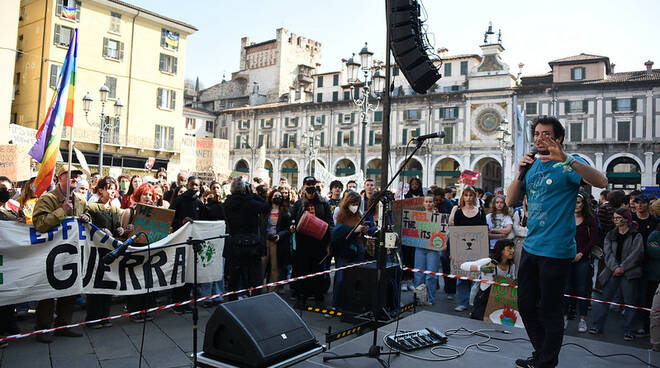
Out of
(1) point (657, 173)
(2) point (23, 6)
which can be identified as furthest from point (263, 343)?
(1) point (657, 173)

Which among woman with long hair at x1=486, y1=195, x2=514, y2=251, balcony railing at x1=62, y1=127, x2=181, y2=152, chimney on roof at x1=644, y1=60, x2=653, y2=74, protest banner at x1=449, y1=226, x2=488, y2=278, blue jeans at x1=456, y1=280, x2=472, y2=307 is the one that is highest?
chimney on roof at x1=644, y1=60, x2=653, y2=74

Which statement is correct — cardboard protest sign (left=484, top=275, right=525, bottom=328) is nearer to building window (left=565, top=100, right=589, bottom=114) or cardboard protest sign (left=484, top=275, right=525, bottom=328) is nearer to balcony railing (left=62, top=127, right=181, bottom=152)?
balcony railing (left=62, top=127, right=181, bottom=152)

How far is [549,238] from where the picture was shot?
3.38m

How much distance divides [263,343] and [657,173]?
4309cm

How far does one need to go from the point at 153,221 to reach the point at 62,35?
99.4 feet

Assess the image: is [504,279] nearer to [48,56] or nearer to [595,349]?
[595,349]

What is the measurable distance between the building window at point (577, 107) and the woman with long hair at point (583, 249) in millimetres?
38175

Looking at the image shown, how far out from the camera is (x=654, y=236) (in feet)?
20.8

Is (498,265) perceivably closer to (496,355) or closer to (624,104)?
(496,355)

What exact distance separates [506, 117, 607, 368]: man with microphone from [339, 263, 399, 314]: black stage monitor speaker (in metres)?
2.77

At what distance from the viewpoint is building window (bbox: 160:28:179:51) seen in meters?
35.0

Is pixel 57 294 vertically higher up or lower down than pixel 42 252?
lower down

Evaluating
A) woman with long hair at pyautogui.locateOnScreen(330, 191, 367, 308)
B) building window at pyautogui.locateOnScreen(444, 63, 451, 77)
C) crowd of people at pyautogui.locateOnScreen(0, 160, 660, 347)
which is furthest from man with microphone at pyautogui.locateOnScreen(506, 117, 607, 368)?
building window at pyautogui.locateOnScreen(444, 63, 451, 77)

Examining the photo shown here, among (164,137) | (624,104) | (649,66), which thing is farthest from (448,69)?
(164,137)
